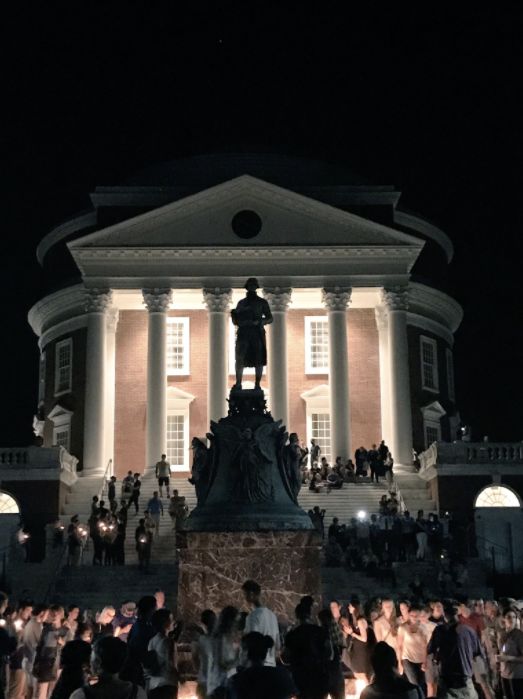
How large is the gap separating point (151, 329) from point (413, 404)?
13747 mm

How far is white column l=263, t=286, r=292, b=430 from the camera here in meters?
48.4

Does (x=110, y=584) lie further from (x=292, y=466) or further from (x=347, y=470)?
(x=347, y=470)

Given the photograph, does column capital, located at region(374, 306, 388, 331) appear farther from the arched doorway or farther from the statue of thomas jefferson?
the statue of thomas jefferson

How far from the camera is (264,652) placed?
29.9 ft

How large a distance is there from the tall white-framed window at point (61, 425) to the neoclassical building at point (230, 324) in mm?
93

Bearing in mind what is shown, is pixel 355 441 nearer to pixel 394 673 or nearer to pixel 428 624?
pixel 428 624

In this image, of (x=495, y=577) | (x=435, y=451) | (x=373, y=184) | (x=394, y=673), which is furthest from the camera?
(x=373, y=184)

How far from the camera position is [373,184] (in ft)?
192

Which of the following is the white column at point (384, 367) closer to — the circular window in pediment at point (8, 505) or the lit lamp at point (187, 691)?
the circular window in pediment at point (8, 505)

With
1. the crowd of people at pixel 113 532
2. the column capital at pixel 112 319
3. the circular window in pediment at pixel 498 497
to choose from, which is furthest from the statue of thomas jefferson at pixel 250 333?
the column capital at pixel 112 319

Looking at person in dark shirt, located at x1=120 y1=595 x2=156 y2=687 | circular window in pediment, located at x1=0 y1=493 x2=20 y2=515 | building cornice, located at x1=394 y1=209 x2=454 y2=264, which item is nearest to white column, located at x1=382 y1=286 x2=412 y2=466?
building cornice, located at x1=394 y1=209 x2=454 y2=264

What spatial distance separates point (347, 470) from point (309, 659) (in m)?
34.1

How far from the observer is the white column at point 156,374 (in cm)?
4778

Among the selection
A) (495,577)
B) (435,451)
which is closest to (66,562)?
(495,577)
